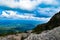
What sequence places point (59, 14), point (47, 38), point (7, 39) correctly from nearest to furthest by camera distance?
point (47, 38), point (7, 39), point (59, 14)

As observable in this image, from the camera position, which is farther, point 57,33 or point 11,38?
point 11,38

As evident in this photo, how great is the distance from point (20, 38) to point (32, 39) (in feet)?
20.9

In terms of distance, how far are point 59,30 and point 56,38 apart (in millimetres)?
Answer: 932

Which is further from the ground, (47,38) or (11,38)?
(47,38)

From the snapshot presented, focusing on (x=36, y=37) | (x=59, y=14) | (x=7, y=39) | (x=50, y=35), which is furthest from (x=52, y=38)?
(x=59, y=14)

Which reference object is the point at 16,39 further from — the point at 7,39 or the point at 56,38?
the point at 56,38

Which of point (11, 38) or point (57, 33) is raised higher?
point (57, 33)

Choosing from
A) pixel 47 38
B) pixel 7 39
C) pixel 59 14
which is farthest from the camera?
pixel 59 14

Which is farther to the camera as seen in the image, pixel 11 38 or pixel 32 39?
pixel 11 38

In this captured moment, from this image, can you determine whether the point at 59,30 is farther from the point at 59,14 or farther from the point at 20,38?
the point at 59,14

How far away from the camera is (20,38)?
2055cm

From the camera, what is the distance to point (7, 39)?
1938 cm

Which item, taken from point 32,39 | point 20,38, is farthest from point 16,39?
point 32,39

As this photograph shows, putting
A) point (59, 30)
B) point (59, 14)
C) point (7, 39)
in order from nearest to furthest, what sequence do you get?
point (59, 30) < point (7, 39) < point (59, 14)
